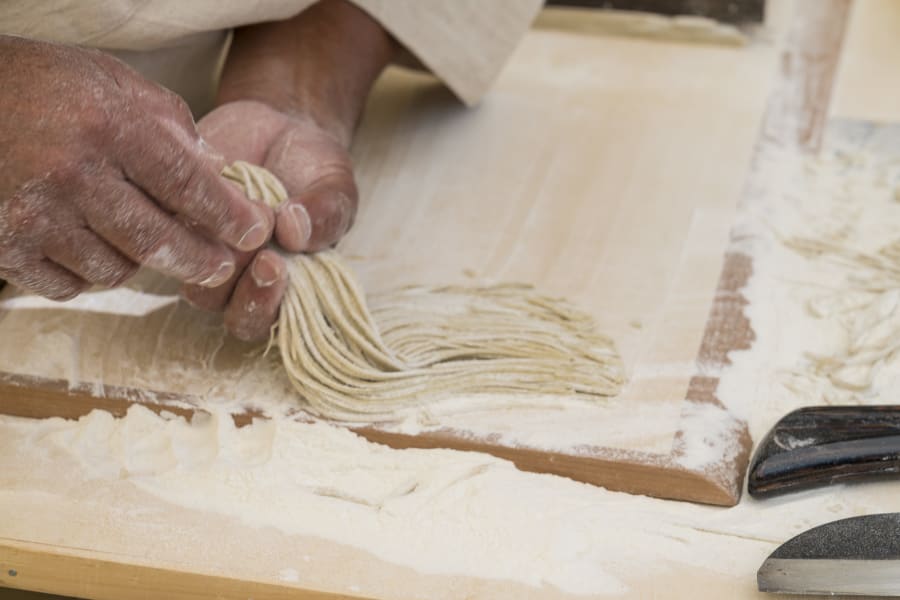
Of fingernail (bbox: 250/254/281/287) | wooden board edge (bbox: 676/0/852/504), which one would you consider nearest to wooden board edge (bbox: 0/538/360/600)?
fingernail (bbox: 250/254/281/287)

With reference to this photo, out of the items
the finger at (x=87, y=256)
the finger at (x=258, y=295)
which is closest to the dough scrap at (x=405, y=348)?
the finger at (x=258, y=295)

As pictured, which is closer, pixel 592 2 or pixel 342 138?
pixel 342 138

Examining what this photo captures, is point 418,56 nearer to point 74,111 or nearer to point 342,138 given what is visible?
point 342,138

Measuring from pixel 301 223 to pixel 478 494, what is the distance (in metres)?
0.34

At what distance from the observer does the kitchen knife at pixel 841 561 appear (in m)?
0.87

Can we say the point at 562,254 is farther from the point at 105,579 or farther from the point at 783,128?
the point at 105,579

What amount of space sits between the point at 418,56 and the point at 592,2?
1.61ft

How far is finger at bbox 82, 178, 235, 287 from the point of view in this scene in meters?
0.99

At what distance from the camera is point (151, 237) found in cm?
102

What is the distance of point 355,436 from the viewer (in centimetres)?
109

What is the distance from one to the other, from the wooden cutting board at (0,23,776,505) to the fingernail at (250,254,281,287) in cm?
11

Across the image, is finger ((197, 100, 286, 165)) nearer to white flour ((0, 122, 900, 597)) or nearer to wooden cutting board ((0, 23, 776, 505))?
wooden cutting board ((0, 23, 776, 505))

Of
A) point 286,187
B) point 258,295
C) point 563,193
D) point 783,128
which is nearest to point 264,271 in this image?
point 258,295

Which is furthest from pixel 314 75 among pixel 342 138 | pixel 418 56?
pixel 418 56
